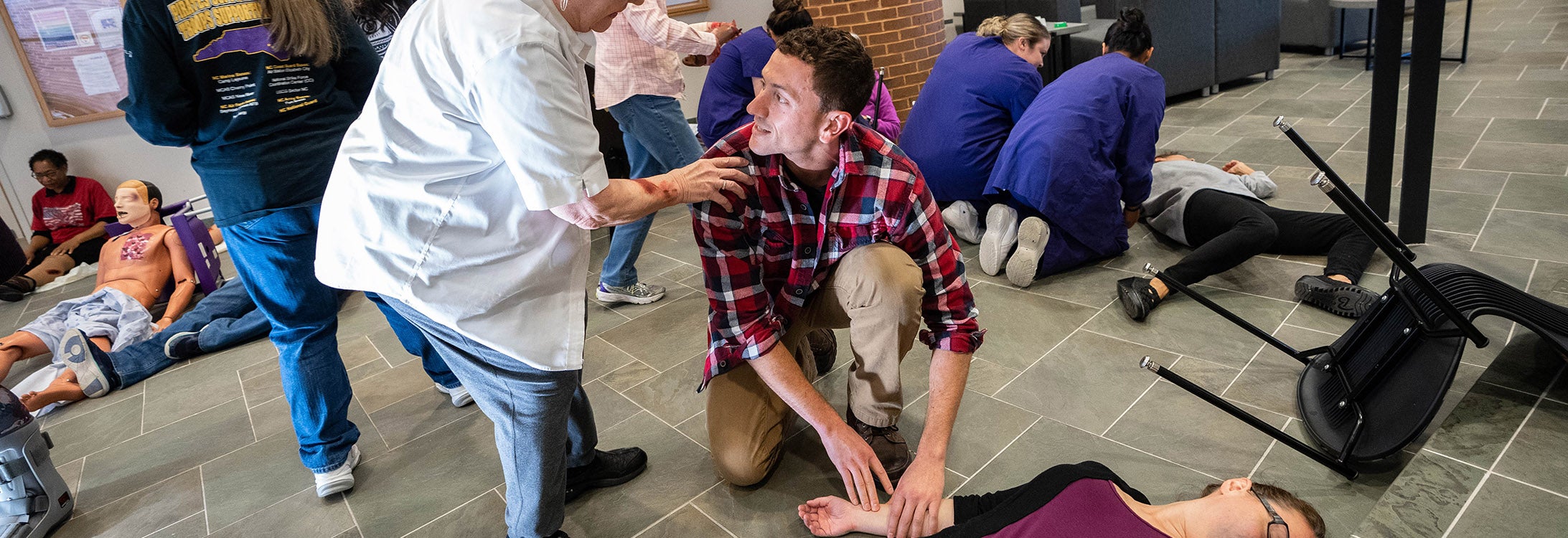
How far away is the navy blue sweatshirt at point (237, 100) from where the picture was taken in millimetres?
1829

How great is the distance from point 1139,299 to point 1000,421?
0.76 metres

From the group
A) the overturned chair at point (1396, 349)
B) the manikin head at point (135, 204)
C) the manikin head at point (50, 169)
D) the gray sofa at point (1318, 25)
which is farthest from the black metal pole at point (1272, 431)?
the manikin head at point (50, 169)

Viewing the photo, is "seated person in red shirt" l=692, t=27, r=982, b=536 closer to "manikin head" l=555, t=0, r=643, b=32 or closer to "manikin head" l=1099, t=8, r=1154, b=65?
"manikin head" l=555, t=0, r=643, b=32

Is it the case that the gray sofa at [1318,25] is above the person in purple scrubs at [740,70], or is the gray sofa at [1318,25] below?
below

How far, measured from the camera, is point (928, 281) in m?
1.87

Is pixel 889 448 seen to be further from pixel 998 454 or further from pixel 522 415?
pixel 522 415

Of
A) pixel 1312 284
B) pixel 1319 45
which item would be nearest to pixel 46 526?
pixel 1312 284

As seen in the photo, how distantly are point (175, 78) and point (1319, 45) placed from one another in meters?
7.41

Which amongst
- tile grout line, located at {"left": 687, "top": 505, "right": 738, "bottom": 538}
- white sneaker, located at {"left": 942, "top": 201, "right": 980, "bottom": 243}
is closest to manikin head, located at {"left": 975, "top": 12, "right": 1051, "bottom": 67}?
white sneaker, located at {"left": 942, "top": 201, "right": 980, "bottom": 243}

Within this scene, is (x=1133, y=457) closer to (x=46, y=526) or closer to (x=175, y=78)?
(x=175, y=78)

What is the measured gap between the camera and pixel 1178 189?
3230mm

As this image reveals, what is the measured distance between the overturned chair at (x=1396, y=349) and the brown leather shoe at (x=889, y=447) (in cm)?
59

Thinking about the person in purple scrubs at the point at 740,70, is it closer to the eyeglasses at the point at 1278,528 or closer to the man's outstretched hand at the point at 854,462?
the man's outstretched hand at the point at 854,462

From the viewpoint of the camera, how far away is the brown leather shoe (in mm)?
2000
